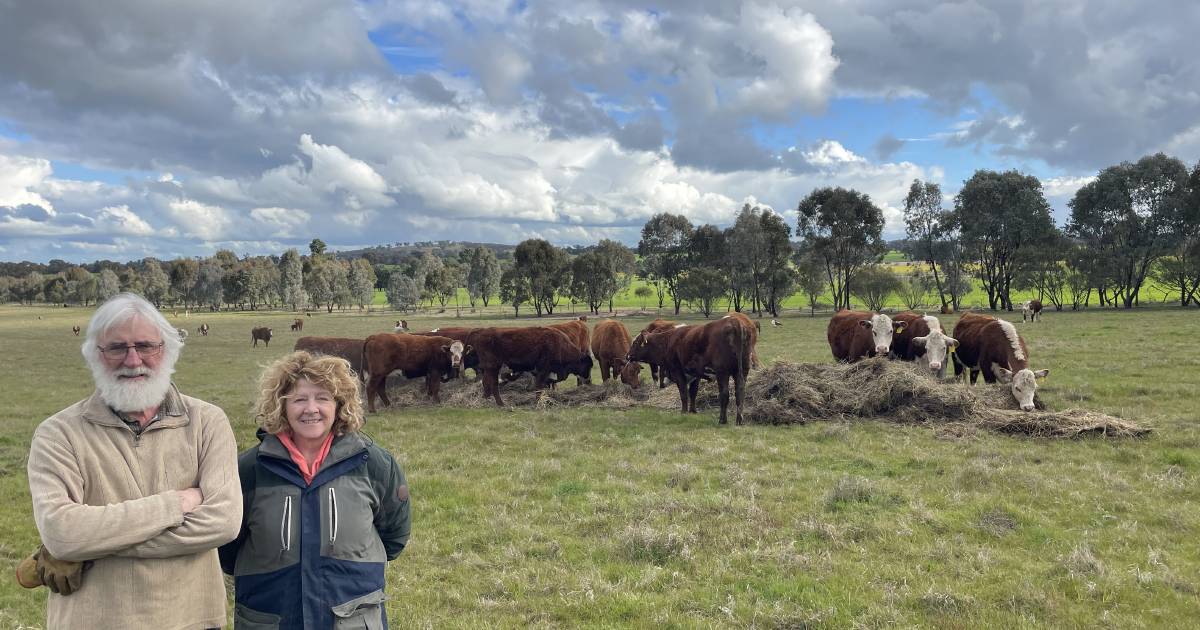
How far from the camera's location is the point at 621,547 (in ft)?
21.1

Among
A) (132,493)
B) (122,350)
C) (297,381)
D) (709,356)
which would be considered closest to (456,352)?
(709,356)

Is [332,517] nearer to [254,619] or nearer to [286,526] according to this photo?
[286,526]

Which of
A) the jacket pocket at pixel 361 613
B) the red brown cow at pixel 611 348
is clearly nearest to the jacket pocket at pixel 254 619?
the jacket pocket at pixel 361 613

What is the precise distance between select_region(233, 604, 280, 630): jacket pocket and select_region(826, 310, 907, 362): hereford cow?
47.3ft

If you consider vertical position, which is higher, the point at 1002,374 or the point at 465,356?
the point at 465,356

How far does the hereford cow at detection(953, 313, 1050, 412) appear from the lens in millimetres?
11938

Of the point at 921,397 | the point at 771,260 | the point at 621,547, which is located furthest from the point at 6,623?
the point at 771,260

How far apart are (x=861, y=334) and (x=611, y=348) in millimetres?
6868

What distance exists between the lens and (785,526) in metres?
6.89

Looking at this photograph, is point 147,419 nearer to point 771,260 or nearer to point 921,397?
point 921,397

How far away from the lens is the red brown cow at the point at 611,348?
18719 mm

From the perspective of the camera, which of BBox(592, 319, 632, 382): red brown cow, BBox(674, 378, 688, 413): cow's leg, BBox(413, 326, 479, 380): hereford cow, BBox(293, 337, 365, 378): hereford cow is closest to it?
BBox(674, 378, 688, 413): cow's leg

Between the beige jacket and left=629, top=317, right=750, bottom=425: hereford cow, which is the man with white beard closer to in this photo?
the beige jacket

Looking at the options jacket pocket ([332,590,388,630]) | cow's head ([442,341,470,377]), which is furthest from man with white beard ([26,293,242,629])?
cow's head ([442,341,470,377])
